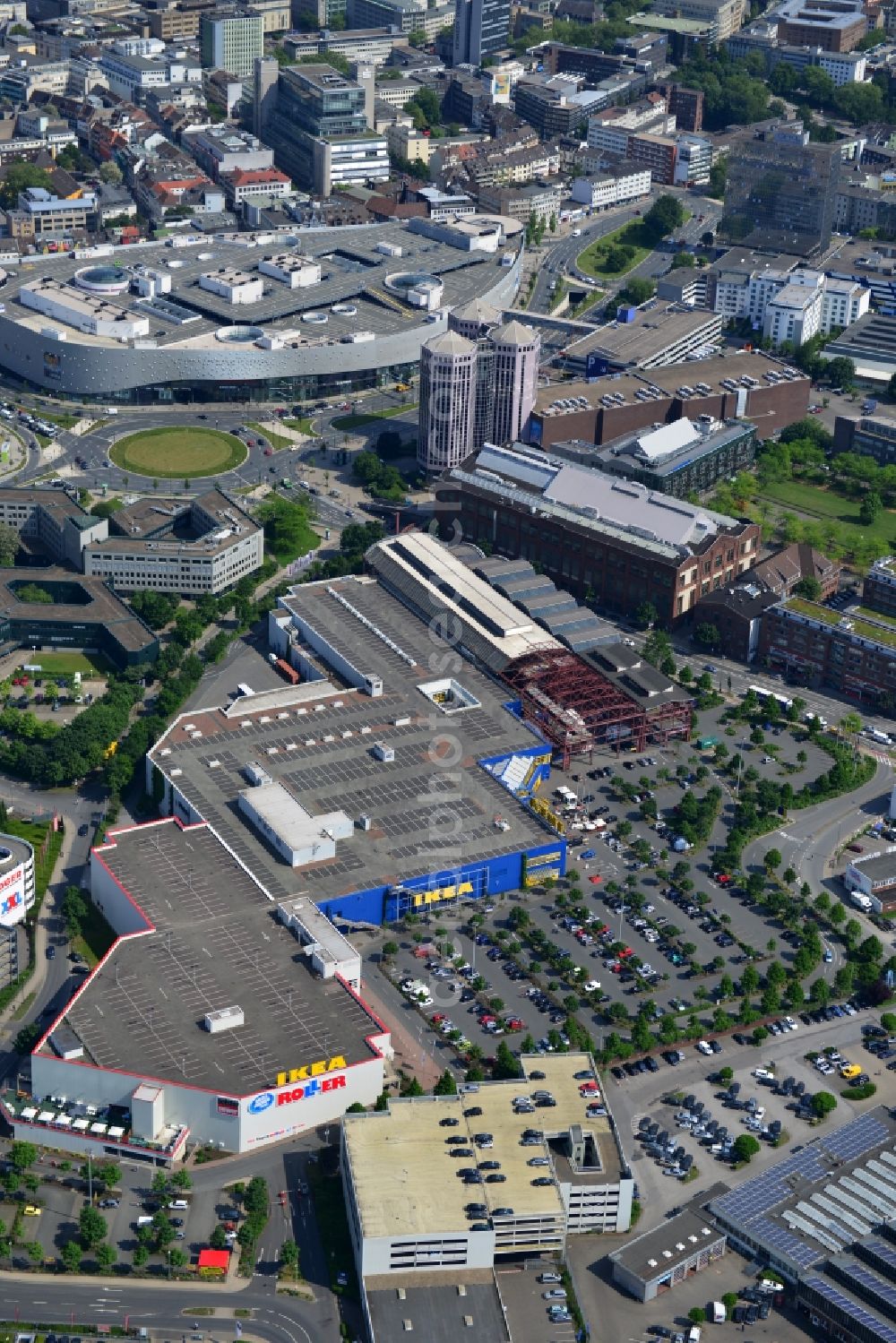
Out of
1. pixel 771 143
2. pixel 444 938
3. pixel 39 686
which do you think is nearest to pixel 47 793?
pixel 39 686

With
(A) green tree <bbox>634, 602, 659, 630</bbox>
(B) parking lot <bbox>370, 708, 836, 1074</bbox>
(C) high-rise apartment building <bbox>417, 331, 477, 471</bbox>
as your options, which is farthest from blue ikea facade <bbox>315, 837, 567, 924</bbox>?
(C) high-rise apartment building <bbox>417, 331, 477, 471</bbox>

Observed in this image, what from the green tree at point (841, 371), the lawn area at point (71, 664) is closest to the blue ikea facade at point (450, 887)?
the lawn area at point (71, 664)

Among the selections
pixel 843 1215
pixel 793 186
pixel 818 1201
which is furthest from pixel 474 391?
pixel 843 1215

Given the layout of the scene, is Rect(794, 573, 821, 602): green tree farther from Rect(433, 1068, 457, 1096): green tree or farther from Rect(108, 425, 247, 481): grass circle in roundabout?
Rect(433, 1068, 457, 1096): green tree

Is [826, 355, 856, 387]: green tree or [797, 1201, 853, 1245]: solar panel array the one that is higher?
[826, 355, 856, 387]: green tree

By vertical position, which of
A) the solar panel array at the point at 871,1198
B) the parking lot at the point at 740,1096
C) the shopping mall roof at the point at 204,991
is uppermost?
the shopping mall roof at the point at 204,991

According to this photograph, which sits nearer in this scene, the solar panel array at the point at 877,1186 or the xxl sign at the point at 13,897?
the solar panel array at the point at 877,1186

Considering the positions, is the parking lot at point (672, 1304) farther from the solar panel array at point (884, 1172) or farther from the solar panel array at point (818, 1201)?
the solar panel array at point (884, 1172)
